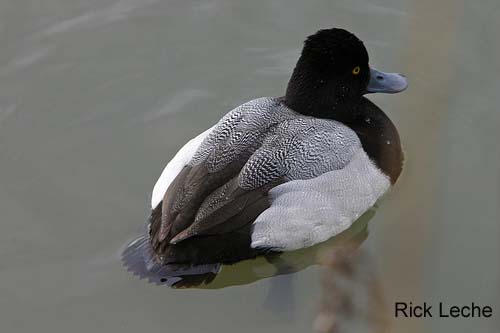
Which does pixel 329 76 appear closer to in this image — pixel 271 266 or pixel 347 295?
pixel 271 266

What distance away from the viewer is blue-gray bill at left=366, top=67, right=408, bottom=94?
512 cm

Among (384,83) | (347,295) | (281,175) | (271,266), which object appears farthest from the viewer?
(384,83)

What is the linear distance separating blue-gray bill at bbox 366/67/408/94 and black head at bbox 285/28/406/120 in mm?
81

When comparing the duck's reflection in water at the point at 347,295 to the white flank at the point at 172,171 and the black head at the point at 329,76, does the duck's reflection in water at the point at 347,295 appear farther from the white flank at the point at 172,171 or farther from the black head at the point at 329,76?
the white flank at the point at 172,171

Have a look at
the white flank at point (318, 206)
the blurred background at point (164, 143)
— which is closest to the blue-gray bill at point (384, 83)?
the blurred background at point (164, 143)

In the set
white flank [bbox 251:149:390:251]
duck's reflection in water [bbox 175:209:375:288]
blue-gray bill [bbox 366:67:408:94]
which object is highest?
blue-gray bill [bbox 366:67:408:94]

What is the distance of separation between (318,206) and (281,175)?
272 millimetres

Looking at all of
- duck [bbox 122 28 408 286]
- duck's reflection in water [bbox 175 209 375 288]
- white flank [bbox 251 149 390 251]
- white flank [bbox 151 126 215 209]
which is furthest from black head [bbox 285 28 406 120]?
duck's reflection in water [bbox 175 209 375 288]

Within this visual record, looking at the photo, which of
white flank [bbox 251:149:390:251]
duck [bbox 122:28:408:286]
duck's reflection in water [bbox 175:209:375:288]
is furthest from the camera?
duck's reflection in water [bbox 175:209:375:288]

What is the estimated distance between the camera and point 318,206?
14.9ft

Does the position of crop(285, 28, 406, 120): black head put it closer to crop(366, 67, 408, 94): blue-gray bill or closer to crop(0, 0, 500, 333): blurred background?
crop(366, 67, 408, 94): blue-gray bill

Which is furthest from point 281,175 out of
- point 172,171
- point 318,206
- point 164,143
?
point 164,143

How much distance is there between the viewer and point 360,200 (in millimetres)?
4746

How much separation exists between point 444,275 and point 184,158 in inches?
62.9
